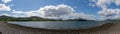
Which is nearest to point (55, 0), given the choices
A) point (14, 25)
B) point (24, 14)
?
point (24, 14)

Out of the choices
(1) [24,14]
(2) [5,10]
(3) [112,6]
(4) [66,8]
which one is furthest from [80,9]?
(2) [5,10]

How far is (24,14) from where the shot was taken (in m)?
1.56

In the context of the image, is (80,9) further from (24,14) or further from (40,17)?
(24,14)

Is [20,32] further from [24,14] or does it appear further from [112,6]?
[112,6]

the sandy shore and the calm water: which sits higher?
the calm water

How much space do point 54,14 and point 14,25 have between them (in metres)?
0.30

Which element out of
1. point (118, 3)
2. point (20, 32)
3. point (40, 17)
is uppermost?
point (118, 3)

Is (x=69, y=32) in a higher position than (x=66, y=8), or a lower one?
lower

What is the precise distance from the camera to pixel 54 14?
1565 mm

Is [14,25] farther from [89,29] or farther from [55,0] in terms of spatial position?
[89,29]

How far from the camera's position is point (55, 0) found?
153 cm

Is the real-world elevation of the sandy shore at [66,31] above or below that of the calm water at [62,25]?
below

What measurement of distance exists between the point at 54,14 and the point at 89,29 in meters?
0.28

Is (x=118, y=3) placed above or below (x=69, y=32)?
above
